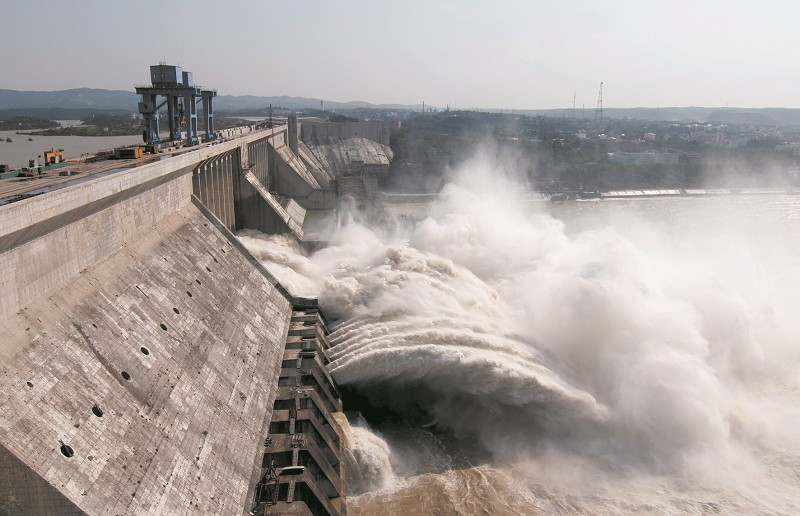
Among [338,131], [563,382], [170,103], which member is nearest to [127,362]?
[563,382]

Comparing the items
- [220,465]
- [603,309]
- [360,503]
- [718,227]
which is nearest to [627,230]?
[718,227]

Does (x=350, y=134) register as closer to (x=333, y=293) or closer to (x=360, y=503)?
(x=333, y=293)

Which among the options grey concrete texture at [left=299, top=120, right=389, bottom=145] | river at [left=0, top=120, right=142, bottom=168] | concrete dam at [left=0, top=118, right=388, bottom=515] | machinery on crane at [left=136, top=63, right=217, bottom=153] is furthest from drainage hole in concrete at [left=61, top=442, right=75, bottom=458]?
grey concrete texture at [left=299, top=120, right=389, bottom=145]

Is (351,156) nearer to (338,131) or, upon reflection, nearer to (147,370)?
(338,131)

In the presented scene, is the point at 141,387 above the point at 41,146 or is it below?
below

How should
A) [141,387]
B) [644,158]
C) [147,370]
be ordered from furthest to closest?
[644,158]
[147,370]
[141,387]

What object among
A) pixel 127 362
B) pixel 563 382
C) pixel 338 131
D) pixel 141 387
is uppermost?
pixel 338 131

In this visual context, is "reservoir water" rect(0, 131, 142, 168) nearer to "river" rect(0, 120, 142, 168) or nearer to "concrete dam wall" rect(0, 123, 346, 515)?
"river" rect(0, 120, 142, 168)
